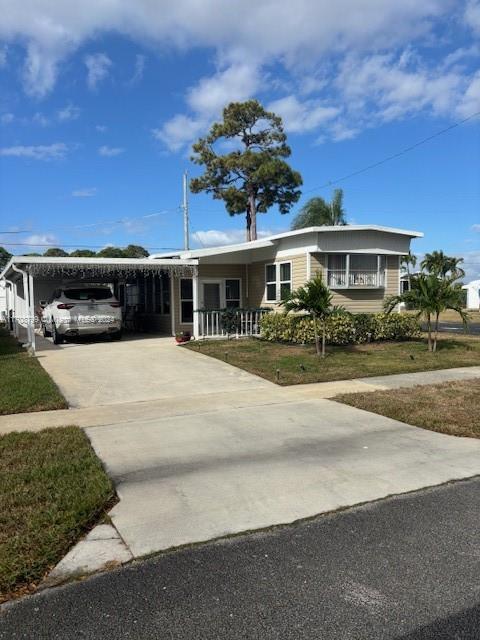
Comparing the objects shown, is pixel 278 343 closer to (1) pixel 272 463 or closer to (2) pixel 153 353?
(2) pixel 153 353

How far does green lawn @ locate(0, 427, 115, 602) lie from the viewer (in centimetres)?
329

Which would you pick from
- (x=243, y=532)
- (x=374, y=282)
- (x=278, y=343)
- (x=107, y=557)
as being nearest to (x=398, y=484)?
(x=243, y=532)

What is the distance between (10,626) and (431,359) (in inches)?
427

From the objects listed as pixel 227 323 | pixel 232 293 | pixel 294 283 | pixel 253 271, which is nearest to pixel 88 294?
pixel 227 323

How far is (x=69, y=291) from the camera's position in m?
15.5

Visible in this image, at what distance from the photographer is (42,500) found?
4207 mm

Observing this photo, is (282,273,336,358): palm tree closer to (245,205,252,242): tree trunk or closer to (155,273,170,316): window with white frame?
(155,273,170,316): window with white frame

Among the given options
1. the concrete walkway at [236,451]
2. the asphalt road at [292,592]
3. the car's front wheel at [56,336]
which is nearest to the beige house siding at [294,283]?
the car's front wheel at [56,336]

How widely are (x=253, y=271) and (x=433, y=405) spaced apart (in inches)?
447

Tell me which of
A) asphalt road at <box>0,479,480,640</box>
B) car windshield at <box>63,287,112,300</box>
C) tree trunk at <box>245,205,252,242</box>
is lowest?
asphalt road at <box>0,479,480,640</box>

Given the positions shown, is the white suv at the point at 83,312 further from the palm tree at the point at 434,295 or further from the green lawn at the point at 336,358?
the palm tree at the point at 434,295

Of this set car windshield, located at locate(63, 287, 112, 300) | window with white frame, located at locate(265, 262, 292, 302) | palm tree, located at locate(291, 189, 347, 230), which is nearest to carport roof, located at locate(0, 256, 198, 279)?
car windshield, located at locate(63, 287, 112, 300)

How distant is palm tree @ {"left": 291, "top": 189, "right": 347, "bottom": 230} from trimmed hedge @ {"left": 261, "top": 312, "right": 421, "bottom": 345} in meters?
18.2

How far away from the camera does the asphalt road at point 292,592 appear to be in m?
2.71
